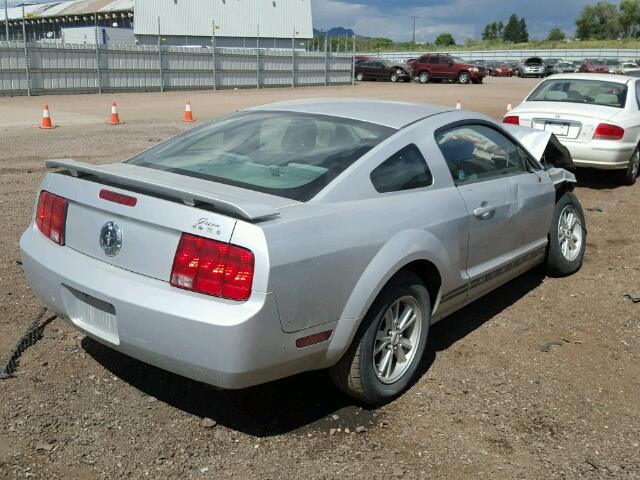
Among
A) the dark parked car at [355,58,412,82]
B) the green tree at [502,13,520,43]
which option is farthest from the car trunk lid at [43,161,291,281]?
the green tree at [502,13,520,43]

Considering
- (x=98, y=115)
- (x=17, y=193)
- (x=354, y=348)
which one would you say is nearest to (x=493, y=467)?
(x=354, y=348)

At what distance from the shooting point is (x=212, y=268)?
2.83 meters

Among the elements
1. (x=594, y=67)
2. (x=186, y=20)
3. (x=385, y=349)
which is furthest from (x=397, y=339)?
(x=186, y=20)

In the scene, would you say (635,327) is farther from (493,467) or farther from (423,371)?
(493,467)

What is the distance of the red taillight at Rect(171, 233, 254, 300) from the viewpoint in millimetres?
2779

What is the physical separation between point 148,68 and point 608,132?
971 inches

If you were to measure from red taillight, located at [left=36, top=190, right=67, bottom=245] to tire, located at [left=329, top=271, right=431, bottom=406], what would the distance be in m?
1.54

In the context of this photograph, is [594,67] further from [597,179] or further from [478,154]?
[478,154]

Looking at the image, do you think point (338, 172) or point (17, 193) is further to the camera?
point (17, 193)

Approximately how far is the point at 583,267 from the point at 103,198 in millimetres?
4441

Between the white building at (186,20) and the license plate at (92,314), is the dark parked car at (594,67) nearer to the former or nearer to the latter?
the white building at (186,20)

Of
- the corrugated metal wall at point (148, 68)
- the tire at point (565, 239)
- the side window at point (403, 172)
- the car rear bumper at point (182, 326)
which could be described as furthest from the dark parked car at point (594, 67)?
the car rear bumper at point (182, 326)

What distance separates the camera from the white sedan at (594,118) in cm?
893

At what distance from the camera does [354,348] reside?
10.9 ft
